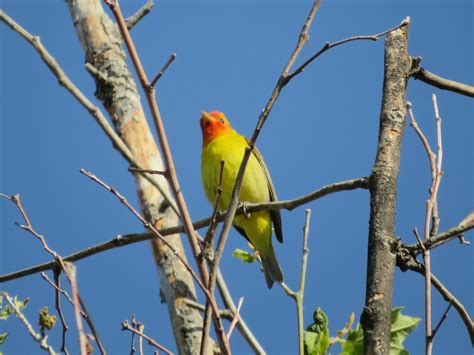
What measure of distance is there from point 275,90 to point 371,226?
1.90ft

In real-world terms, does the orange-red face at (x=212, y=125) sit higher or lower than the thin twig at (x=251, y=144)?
higher

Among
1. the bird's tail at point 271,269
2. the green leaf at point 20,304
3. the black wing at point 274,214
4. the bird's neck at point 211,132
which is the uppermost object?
the bird's neck at point 211,132

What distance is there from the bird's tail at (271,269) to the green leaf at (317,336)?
3404 millimetres

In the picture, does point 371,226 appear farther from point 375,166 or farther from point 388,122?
point 388,122

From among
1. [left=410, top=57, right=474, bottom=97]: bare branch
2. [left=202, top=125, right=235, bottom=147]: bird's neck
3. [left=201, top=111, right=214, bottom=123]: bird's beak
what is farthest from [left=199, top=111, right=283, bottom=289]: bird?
[left=410, top=57, right=474, bottom=97]: bare branch

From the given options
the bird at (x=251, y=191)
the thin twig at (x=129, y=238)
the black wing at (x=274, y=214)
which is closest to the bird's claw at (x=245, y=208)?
the thin twig at (x=129, y=238)

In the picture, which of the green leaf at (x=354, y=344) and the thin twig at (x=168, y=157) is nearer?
the thin twig at (x=168, y=157)

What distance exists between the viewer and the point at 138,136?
5.05 meters

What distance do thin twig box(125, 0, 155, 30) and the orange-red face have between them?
128 centimetres

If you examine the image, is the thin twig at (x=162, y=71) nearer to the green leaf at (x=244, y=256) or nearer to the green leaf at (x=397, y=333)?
the green leaf at (x=397, y=333)

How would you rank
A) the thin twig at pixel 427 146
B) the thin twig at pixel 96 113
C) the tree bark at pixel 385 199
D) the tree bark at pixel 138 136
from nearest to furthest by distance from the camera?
1. the tree bark at pixel 385 199
2. the thin twig at pixel 96 113
3. the thin twig at pixel 427 146
4. the tree bark at pixel 138 136

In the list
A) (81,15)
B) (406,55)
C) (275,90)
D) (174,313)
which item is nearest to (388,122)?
(406,55)

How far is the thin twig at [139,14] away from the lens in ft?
18.8

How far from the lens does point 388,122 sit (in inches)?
101
